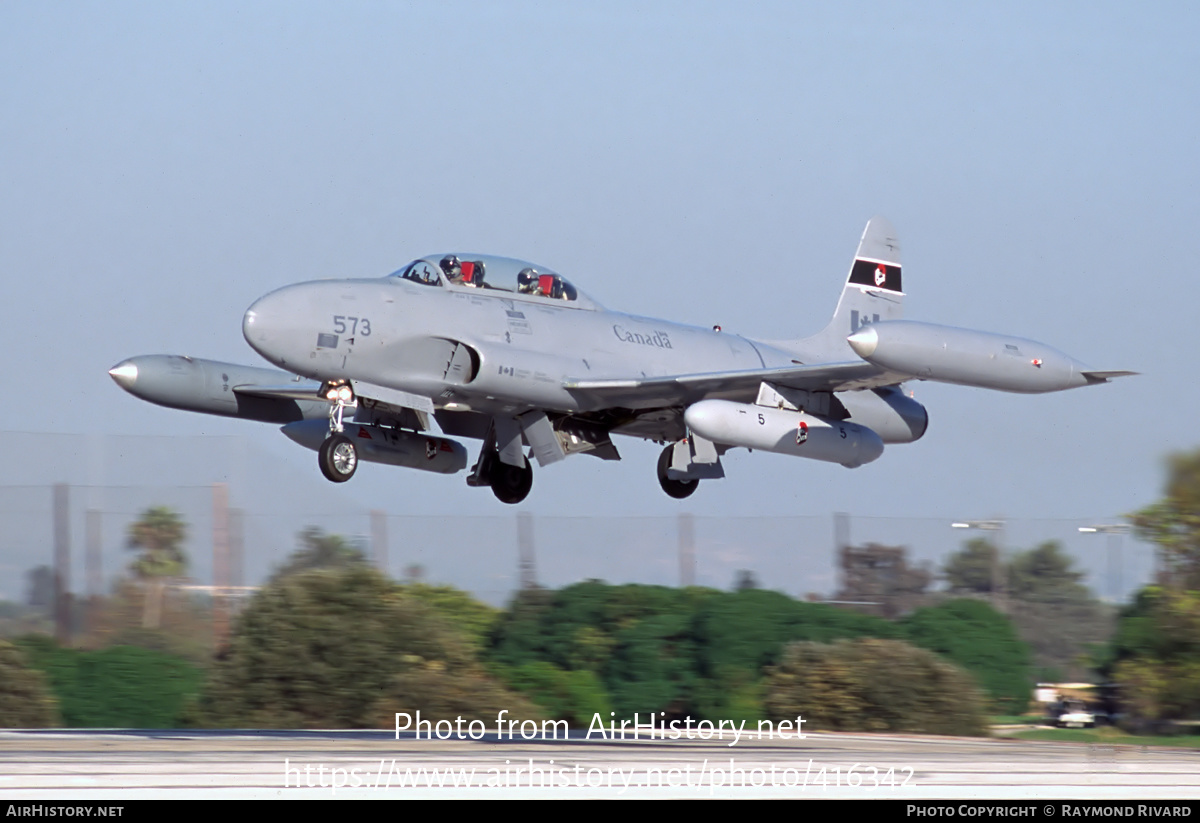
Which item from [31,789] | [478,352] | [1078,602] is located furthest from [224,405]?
[1078,602]

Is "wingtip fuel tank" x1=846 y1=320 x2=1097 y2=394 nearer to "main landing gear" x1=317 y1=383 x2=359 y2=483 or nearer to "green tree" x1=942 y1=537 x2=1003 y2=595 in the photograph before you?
"main landing gear" x1=317 y1=383 x2=359 y2=483

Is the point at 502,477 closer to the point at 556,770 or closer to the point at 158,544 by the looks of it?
the point at 158,544

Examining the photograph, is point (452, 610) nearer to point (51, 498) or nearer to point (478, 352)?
point (51, 498)

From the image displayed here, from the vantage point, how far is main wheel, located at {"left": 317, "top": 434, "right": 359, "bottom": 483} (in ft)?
60.7

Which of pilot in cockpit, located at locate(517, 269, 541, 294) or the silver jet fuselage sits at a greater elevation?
pilot in cockpit, located at locate(517, 269, 541, 294)

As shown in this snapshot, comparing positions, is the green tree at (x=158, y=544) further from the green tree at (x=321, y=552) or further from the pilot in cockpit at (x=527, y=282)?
the pilot in cockpit at (x=527, y=282)

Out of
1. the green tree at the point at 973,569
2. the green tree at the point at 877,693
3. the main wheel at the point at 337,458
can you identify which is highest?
the main wheel at the point at 337,458

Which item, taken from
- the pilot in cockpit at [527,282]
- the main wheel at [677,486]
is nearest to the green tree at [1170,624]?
the main wheel at [677,486]

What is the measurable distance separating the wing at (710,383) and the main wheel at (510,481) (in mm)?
2405

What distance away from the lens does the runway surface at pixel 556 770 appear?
11.0 meters

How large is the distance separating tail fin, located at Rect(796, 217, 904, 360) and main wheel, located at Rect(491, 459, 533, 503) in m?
5.20

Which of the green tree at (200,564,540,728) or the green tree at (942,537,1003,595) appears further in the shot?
the green tree at (942,537,1003,595)

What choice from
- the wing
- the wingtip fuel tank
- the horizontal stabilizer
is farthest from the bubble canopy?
Answer: the horizontal stabilizer

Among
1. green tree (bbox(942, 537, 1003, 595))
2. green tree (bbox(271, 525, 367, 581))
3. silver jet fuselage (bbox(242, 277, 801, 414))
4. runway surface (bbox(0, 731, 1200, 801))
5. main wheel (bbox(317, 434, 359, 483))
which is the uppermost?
silver jet fuselage (bbox(242, 277, 801, 414))
